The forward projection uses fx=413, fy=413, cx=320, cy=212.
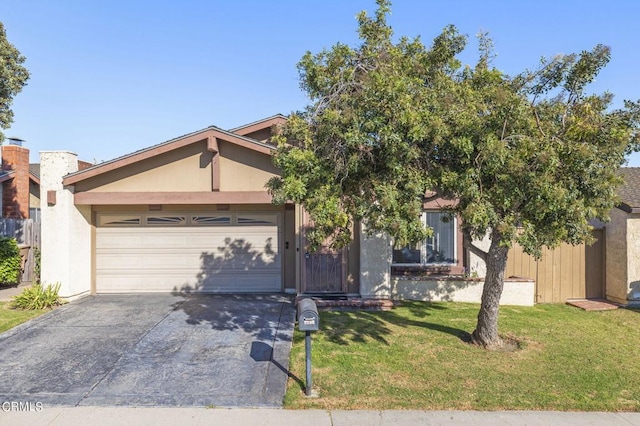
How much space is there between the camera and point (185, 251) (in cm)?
1116

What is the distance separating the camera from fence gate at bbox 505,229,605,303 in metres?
10.8

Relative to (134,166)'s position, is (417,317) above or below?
below

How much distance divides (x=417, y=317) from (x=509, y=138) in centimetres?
477

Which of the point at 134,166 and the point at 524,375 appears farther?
the point at 134,166

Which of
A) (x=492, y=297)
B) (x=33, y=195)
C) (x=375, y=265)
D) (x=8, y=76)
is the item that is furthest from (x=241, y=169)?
(x=33, y=195)

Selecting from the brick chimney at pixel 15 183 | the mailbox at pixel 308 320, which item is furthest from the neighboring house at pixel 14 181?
the mailbox at pixel 308 320

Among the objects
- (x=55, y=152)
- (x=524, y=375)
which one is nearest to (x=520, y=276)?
(x=524, y=375)

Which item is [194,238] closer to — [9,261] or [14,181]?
[9,261]

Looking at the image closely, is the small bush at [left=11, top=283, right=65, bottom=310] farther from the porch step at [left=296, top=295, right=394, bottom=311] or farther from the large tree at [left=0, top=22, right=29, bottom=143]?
the large tree at [left=0, top=22, right=29, bottom=143]

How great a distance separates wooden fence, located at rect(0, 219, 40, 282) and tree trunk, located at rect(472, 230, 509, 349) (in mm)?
12752

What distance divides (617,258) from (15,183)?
19.8m

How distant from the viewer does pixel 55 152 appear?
9938 millimetres

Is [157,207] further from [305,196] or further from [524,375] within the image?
[524,375]

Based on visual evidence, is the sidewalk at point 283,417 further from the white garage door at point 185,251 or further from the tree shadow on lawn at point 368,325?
the white garage door at point 185,251
